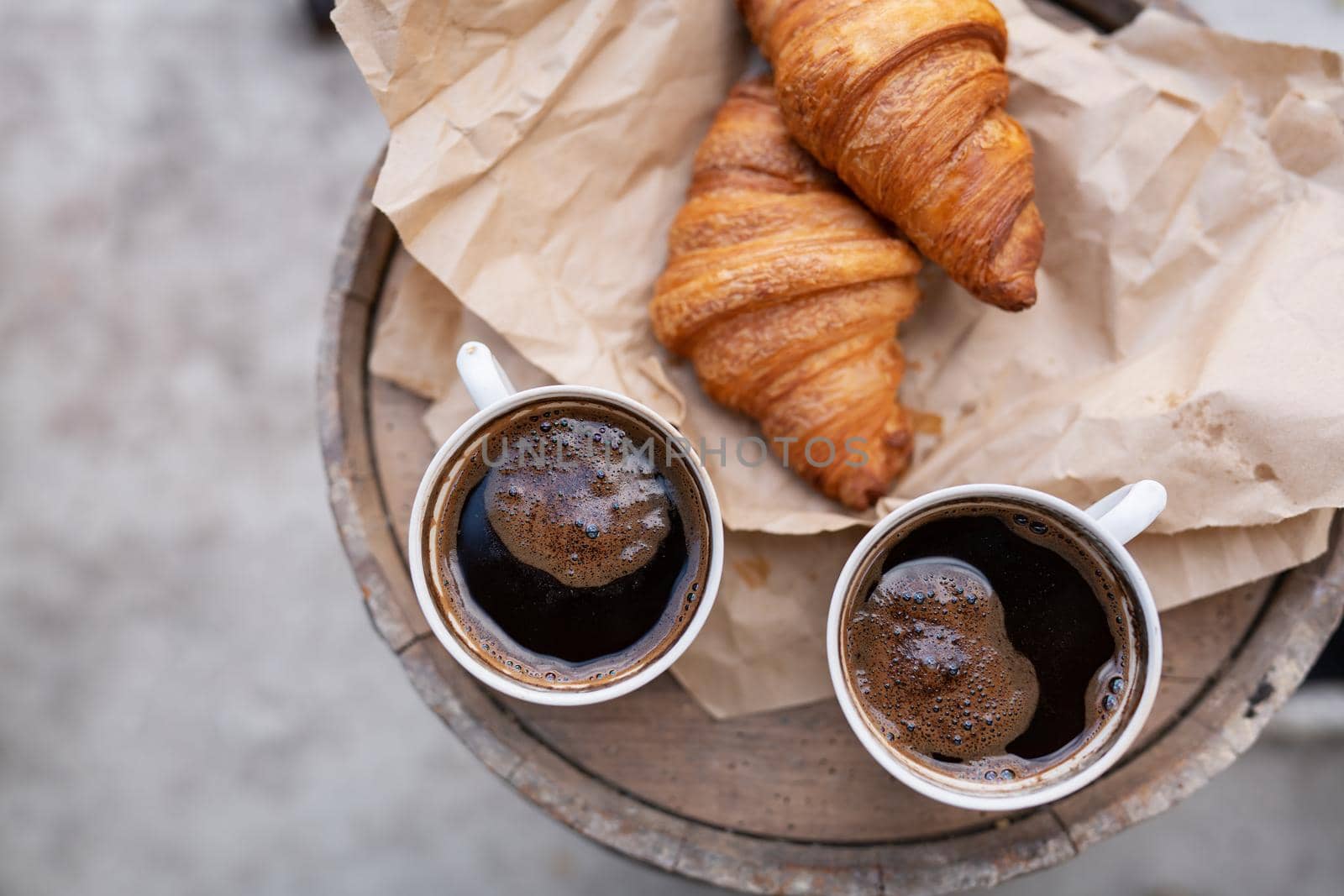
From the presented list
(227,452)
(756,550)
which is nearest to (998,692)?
(756,550)

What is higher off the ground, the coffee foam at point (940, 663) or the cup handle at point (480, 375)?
the cup handle at point (480, 375)

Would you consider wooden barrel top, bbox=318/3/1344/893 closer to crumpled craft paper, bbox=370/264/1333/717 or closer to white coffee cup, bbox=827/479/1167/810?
crumpled craft paper, bbox=370/264/1333/717

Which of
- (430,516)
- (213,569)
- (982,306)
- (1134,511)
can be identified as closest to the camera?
(1134,511)

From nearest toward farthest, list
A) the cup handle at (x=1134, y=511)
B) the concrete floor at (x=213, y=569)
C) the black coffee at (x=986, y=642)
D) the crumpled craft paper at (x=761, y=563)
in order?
the cup handle at (x=1134, y=511)
the black coffee at (x=986, y=642)
the crumpled craft paper at (x=761, y=563)
the concrete floor at (x=213, y=569)

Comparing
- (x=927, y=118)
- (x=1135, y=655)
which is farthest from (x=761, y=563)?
(x=927, y=118)

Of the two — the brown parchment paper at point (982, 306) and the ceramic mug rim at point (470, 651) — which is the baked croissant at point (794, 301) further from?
the ceramic mug rim at point (470, 651)

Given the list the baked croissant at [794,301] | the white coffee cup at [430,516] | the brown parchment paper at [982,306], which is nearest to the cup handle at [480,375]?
the white coffee cup at [430,516]

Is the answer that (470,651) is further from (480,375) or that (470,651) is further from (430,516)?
(480,375)
